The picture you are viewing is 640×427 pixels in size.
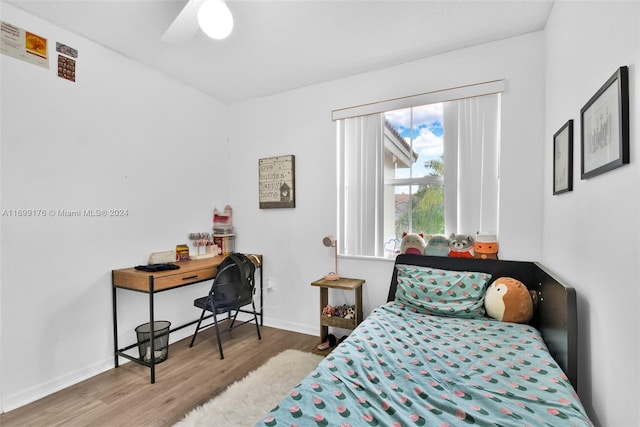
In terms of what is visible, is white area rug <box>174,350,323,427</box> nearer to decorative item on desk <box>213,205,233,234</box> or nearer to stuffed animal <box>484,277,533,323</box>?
stuffed animal <box>484,277,533,323</box>

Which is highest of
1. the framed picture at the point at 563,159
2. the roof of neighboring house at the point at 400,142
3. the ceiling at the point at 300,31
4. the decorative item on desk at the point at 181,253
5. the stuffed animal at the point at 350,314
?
the ceiling at the point at 300,31

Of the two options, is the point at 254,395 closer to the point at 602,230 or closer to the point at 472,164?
the point at 602,230

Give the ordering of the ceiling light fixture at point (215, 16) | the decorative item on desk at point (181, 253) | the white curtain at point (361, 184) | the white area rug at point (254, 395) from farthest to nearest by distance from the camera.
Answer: the decorative item on desk at point (181, 253)
the white curtain at point (361, 184)
the white area rug at point (254, 395)
the ceiling light fixture at point (215, 16)

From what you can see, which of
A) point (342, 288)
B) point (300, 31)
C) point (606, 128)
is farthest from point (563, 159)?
point (300, 31)

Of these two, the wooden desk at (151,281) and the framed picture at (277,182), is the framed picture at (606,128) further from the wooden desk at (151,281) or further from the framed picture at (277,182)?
the wooden desk at (151,281)

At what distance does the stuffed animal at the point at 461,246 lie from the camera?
253 cm

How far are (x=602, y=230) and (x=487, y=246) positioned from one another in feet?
3.94

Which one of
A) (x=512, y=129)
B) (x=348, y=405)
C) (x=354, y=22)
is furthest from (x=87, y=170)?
(x=512, y=129)

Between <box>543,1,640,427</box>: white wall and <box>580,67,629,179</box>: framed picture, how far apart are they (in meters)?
0.02

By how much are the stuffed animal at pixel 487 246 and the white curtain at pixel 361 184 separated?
0.85m

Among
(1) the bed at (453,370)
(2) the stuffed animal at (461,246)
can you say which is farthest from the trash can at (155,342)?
(2) the stuffed animal at (461,246)

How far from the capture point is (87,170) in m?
2.45

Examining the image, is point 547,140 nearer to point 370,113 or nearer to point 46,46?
point 370,113

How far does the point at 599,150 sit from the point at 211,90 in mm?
3443
